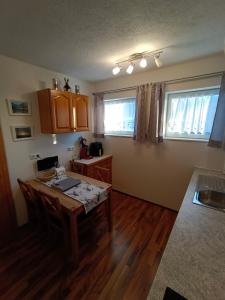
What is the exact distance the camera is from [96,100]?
296 cm

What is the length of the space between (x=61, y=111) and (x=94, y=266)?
6.61 ft

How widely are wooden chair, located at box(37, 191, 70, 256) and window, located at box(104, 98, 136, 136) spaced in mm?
1833

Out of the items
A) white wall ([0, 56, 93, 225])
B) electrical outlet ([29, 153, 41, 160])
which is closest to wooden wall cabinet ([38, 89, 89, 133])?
white wall ([0, 56, 93, 225])

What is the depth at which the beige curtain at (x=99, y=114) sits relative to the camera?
115 inches

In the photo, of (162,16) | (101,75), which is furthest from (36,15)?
(101,75)

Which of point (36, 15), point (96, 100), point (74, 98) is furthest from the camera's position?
point (96, 100)

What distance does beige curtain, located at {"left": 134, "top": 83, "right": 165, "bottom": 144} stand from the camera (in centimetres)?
221

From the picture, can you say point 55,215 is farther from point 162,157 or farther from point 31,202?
point 162,157

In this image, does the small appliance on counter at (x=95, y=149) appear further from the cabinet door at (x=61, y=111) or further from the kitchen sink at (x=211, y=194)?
the kitchen sink at (x=211, y=194)

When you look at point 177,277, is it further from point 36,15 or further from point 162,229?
point 36,15

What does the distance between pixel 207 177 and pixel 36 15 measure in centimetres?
241

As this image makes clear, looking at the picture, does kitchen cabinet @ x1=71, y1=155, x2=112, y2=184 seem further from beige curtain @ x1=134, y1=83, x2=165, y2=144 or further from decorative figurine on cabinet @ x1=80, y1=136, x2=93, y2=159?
beige curtain @ x1=134, y1=83, x2=165, y2=144

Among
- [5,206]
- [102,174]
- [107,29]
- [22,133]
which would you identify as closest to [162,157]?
[102,174]

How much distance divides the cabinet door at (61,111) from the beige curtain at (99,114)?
0.82 metres
